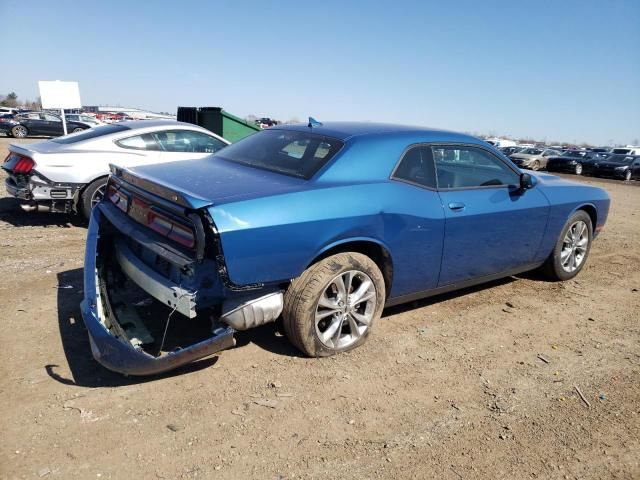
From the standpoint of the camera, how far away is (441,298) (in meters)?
4.54

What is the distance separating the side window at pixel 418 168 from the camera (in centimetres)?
356

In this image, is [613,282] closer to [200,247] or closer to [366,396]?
[366,396]


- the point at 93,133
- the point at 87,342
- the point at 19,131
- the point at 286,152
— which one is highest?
the point at 286,152

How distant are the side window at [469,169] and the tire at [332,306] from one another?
41.2 inches

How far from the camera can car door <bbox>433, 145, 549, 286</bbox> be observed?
3.78m

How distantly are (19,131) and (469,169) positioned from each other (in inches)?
1013

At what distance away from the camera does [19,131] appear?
77.5ft

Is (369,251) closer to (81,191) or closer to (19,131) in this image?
(81,191)

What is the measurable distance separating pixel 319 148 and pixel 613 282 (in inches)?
156

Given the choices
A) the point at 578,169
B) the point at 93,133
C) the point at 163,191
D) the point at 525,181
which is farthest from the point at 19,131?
the point at 578,169

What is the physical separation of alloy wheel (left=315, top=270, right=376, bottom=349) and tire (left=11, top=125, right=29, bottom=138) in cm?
2576

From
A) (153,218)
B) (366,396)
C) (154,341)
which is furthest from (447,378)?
(153,218)

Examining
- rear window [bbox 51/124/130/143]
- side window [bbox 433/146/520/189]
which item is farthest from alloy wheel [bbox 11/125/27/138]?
side window [bbox 433/146/520/189]

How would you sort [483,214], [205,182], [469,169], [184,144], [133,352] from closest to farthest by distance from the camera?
[133,352] < [205,182] < [483,214] < [469,169] < [184,144]
